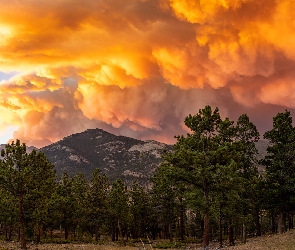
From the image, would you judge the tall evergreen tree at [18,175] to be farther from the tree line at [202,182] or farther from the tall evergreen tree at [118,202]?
the tall evergreen tree at [118,202]

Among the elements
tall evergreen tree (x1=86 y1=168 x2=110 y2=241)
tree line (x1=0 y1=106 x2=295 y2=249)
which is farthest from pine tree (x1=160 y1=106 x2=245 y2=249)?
tall evergreen tree (x1=86 y1=168 x2=110 y2=241)

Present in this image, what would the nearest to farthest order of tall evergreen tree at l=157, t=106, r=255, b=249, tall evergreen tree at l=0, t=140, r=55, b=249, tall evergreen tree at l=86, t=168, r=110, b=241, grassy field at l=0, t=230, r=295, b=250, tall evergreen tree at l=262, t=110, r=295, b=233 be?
grassy field at l=0, t=230, r=295, b=250 → tall evergreen tree at l=157, t=106, r=255, b=249 → tall evergreen tree at l=0, t=140, r=55, b=249 → tall evergreen tree at l=262, t=110, r=295, b=233 → tall evergreen tree at l=86, t=168, r=110, b=241

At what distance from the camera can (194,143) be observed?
113 ft

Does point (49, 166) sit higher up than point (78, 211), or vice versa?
point (49, 166)

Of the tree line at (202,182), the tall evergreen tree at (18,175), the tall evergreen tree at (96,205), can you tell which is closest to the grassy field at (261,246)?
the tree line at (202,182)

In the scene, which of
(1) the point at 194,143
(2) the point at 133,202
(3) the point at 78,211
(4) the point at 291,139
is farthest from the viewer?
(2) the point at 133,202

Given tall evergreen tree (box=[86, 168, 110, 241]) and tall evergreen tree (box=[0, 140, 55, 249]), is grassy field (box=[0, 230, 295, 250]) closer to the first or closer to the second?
tall evergreen tree (box=[0, 140, 55, 249])

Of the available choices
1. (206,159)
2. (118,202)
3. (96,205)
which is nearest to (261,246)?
(206,159)

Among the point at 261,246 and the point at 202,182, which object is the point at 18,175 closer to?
the point at 202,182

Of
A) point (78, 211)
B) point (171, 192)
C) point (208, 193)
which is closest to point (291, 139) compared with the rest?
point (208, 193)

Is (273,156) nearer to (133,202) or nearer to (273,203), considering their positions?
(273,203)

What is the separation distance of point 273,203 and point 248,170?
251 inches

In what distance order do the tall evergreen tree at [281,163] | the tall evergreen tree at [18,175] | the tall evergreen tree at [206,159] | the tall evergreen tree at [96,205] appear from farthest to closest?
the tall evergreen tree at [96,205] < the tall evergreen tree at [281,163] < the tall evergreen tree at [18,175] < the tall evergreen tree at [206,159]

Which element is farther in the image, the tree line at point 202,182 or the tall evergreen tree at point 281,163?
the tall evergreen tree at point 281,163
